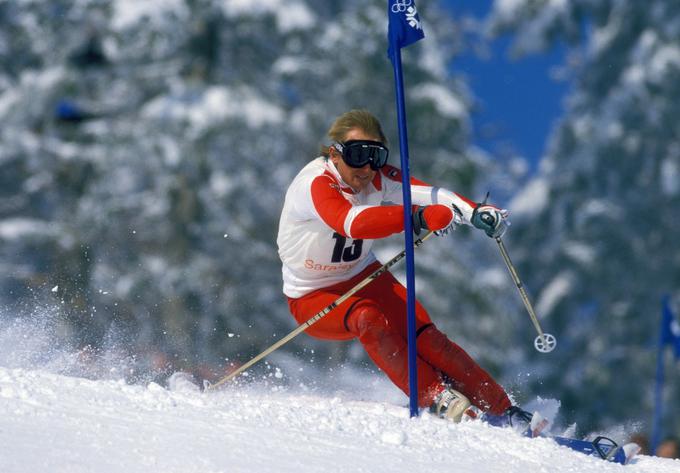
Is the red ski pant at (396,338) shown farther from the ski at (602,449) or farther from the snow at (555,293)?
the snow at (555,293)

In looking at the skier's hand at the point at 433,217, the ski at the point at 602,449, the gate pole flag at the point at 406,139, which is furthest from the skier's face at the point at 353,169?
the ski at the point at 602,449

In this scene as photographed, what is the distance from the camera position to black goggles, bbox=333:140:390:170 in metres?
4.48

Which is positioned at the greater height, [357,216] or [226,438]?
[357,216]

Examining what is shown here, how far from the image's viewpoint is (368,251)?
4883 millimetres

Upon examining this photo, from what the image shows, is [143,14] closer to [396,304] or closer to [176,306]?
[176,306]

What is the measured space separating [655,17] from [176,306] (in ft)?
27.4

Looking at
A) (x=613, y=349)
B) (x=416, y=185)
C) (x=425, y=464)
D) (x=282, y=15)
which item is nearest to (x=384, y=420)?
(x=425, y=464)

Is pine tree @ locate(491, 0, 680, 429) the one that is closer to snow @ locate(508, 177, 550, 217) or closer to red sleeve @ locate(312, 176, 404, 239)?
snow @ locate(508, 177, 550, 217)

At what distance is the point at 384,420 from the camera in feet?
Result: 13.1

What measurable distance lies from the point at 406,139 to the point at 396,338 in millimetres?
861

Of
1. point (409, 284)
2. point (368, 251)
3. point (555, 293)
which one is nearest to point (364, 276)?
point (368, 251)

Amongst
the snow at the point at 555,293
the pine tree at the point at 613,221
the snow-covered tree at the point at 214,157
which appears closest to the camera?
the snow-covered tree at the point at 214,157

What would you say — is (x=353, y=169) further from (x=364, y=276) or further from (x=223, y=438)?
(x=223, y=438)

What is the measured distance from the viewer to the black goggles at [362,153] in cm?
448
